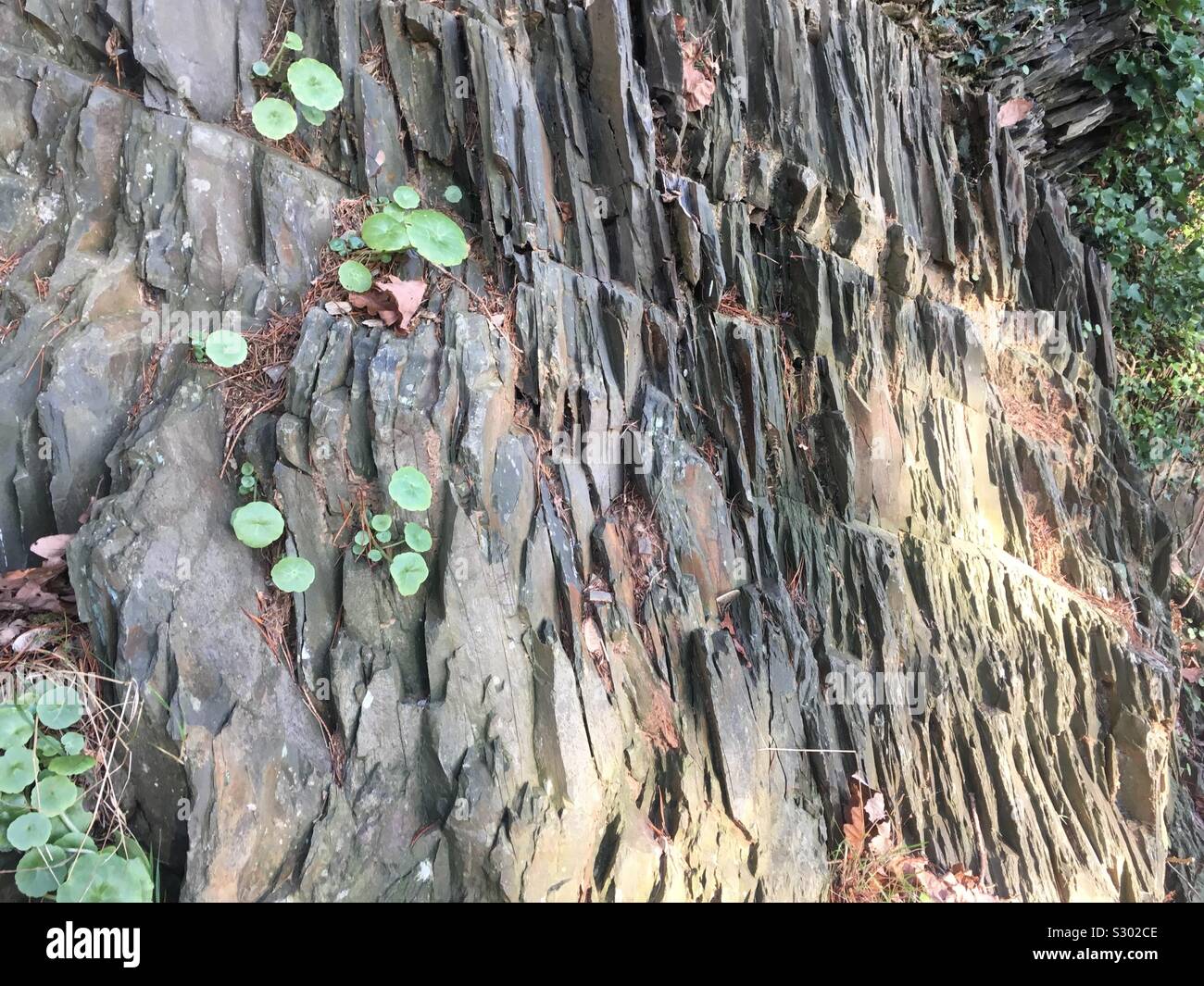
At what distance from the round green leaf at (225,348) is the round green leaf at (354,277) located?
0.57m

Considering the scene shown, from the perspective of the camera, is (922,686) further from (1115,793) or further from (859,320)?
(859,320)

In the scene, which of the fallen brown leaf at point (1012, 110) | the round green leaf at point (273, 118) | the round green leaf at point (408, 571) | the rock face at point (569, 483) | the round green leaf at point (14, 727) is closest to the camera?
the round green leaf at point (14, 727)

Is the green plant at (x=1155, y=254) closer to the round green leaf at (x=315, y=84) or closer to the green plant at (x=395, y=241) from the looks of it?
the green plant at (x=395, y=241)

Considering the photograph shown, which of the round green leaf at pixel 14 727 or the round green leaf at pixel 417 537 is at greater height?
the round green leaf at pixel 417 537

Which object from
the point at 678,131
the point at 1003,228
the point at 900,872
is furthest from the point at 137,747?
the point at 1003,228

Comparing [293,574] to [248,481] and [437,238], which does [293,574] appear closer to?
[248,481]

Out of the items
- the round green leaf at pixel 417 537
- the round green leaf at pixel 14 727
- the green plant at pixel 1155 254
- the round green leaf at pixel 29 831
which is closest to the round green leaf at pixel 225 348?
the round green leaf at pixel 417 537

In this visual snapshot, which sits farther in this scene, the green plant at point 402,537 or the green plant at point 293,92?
the green plant at point 293,92

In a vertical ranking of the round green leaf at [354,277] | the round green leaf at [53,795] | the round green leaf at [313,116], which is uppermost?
the round green leaf at [313,116]

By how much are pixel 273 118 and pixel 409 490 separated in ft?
7.42

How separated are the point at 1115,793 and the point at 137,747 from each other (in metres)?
6.02

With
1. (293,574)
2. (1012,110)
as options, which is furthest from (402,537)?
(1012,110)

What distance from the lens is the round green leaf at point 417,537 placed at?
3188 millimetres
